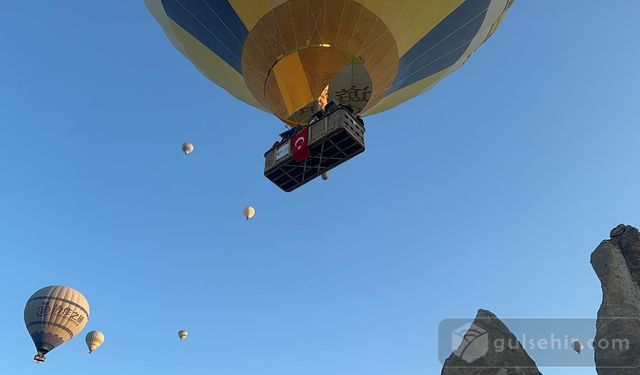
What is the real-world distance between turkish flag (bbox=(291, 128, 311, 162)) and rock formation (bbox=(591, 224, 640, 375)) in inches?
525

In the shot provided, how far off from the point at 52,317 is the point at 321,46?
76.4 ft

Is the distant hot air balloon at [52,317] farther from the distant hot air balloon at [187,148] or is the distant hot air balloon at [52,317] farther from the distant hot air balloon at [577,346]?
the distant hot air balloon at [577,346]

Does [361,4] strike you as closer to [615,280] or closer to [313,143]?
[313,143]

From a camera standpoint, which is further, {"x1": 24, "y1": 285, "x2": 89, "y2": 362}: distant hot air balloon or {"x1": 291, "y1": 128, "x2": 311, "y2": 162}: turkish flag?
{"x1": 24, "y1": 285, "x2": 89, "y2": 362}: distant hot air balloon

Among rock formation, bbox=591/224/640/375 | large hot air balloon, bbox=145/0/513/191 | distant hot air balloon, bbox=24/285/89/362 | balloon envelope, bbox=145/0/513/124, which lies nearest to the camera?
large hot air balloon, bbox=145/0/513/191

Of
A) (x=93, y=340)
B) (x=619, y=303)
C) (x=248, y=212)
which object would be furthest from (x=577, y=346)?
(x=93, y=340)

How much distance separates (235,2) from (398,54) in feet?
14.6

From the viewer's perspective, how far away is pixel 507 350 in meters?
20.0

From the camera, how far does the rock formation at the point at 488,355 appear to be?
19266mm

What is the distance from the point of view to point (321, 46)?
47.2 feet

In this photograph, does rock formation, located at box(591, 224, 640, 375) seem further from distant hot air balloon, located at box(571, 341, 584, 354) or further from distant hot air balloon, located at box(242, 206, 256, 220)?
distant hot air balloon, located at box(242, 206, 256, 220)

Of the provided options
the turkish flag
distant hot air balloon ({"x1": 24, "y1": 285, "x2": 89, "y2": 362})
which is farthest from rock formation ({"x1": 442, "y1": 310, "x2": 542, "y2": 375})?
distant hot air balloon ({"x1": 24, "y1": 285, "x2": 89, "y2": 362})

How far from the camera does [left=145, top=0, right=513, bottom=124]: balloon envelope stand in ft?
46.8

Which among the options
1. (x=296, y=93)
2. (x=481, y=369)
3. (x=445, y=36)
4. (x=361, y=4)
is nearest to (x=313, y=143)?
(x=296, y=93)
